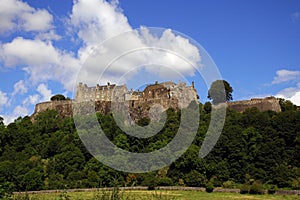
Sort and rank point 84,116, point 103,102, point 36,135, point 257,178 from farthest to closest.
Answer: point 103,102, point 36,135, point 84,116, point 257,178

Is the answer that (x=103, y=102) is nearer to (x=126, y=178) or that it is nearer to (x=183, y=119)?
(x=183, y=119)

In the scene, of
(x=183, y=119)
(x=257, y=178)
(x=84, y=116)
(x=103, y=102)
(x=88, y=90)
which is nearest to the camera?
(x=257, y=178)

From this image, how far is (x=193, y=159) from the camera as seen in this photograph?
40.8m

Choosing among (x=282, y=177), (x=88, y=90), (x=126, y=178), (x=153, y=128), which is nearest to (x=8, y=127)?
(x=88, y=90)

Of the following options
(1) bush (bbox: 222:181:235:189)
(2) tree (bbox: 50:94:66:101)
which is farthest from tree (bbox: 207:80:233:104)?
(2) tree (bbox: 50:94:66:101)

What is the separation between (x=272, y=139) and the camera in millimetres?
43500

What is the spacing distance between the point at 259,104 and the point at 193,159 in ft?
68.1

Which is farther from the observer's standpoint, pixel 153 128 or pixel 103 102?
pixel 103 102

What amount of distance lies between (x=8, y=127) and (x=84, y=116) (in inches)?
605

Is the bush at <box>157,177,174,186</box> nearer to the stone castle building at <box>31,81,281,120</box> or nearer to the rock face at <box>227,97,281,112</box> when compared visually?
the stone castle building at <box>31,81,281,120</box>

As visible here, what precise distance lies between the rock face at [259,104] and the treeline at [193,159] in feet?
17.9

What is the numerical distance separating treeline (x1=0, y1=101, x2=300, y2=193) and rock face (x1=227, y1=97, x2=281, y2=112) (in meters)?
5.47

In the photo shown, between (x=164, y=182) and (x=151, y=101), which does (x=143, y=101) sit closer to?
(x=151, y=101)

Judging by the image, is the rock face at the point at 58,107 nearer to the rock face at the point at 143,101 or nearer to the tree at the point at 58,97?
the rock face at the point at 143,101
